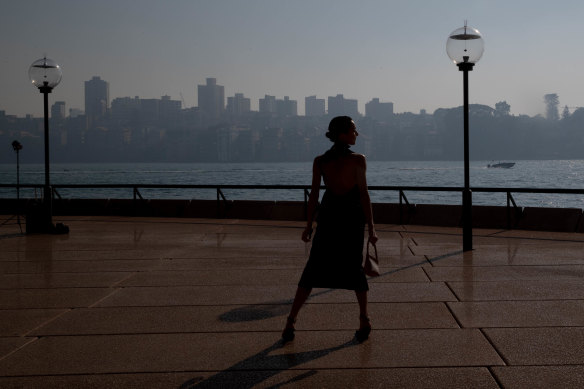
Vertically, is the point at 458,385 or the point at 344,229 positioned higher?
the point at 344,229

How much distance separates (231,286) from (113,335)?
2.38 meters

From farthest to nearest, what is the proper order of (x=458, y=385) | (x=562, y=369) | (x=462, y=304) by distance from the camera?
(x=462, y=304) < (x=562, y=369) < (x=458, y=385)

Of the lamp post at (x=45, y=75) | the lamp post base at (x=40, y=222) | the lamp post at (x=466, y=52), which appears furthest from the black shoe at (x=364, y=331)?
the lamp post at (x=45, y=75)

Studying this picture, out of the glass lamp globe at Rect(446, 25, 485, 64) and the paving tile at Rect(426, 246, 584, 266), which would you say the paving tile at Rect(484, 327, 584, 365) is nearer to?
the paving tile at Rect(426, 246, 584, 266)

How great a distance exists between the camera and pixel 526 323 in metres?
5.88

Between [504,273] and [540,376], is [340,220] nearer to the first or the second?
[540,376]

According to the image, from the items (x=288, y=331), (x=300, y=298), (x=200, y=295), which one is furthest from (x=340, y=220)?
(x=200, y=295)

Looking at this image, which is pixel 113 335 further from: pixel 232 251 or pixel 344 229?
pixel 232 251

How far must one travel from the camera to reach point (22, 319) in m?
6.28

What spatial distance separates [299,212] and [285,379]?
40.3 ft

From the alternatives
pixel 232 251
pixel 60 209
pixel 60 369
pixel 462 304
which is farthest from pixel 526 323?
pixel 60 209

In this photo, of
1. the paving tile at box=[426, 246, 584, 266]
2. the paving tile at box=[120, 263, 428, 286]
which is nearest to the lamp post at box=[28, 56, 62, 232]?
the paving tile at box=[120, 263, 428, 286]

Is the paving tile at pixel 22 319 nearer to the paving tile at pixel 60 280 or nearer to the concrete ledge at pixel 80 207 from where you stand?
the paving tile at pixel 60 280

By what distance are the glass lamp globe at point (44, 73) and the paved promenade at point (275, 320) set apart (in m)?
4.83
